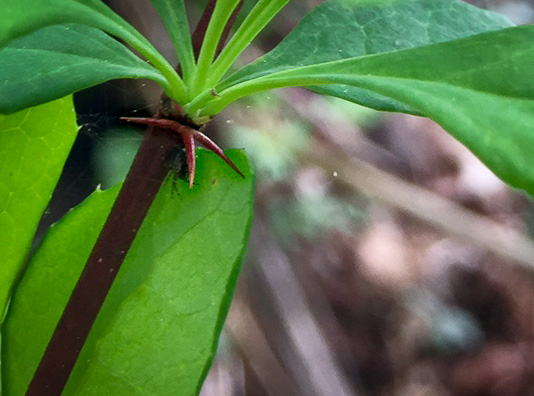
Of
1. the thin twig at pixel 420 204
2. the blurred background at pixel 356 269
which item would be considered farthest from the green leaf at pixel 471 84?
the thin twig at pixel 420 204

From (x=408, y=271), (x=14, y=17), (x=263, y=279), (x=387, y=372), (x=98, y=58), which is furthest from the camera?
(x=408, y=271)

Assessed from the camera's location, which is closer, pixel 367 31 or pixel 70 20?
pixel 70 20

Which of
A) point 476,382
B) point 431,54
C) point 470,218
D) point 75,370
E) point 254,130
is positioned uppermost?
point 431,54

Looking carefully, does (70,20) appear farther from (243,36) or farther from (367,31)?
(367,31)

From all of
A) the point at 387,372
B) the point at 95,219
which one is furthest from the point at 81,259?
the point at 387,372

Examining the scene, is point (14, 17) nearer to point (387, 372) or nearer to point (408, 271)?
point (387, 372)

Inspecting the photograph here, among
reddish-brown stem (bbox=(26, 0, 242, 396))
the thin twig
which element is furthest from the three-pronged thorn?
the thin twig

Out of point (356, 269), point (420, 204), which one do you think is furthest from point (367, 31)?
point (356, 269)

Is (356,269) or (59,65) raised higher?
(59,65)
